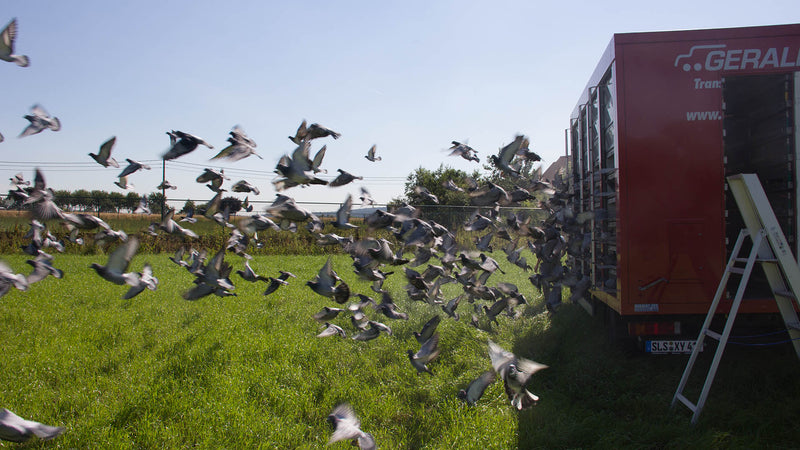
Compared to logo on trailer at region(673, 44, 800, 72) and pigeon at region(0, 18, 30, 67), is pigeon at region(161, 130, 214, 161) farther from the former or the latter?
logo on trailer at region(673, 44, 800, 72)

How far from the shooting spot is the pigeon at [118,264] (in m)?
2.67

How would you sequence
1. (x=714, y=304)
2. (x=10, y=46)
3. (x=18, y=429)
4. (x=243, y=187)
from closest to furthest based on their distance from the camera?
1. (x=18, y=429)
2. (x=10, y=46)
3. (x=243, y=187)
4. (x=714, y=304)

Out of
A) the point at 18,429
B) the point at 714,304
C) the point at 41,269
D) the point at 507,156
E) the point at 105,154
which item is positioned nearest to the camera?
the point at 18,429

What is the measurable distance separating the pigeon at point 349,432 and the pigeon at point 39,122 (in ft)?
8.30

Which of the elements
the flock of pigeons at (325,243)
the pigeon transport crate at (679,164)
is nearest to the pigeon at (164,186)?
the flock of pigeons at (325,243)

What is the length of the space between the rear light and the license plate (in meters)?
0.12

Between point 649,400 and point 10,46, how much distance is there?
4920 mm

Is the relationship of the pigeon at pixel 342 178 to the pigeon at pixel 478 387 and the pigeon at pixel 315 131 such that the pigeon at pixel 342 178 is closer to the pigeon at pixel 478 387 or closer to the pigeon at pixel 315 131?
the pigeon at pixel 315 131

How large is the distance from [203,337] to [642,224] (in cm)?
474

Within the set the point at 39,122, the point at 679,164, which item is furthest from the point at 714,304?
the point at 39,122

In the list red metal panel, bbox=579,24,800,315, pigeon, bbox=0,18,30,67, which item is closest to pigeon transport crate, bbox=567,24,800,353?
red metal panel, bbox=579,24,800,315

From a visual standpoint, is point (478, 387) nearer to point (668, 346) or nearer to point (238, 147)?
point (668, 346)

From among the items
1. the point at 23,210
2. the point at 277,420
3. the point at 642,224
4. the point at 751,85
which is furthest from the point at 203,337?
the point at 751,85

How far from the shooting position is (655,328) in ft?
13.4
